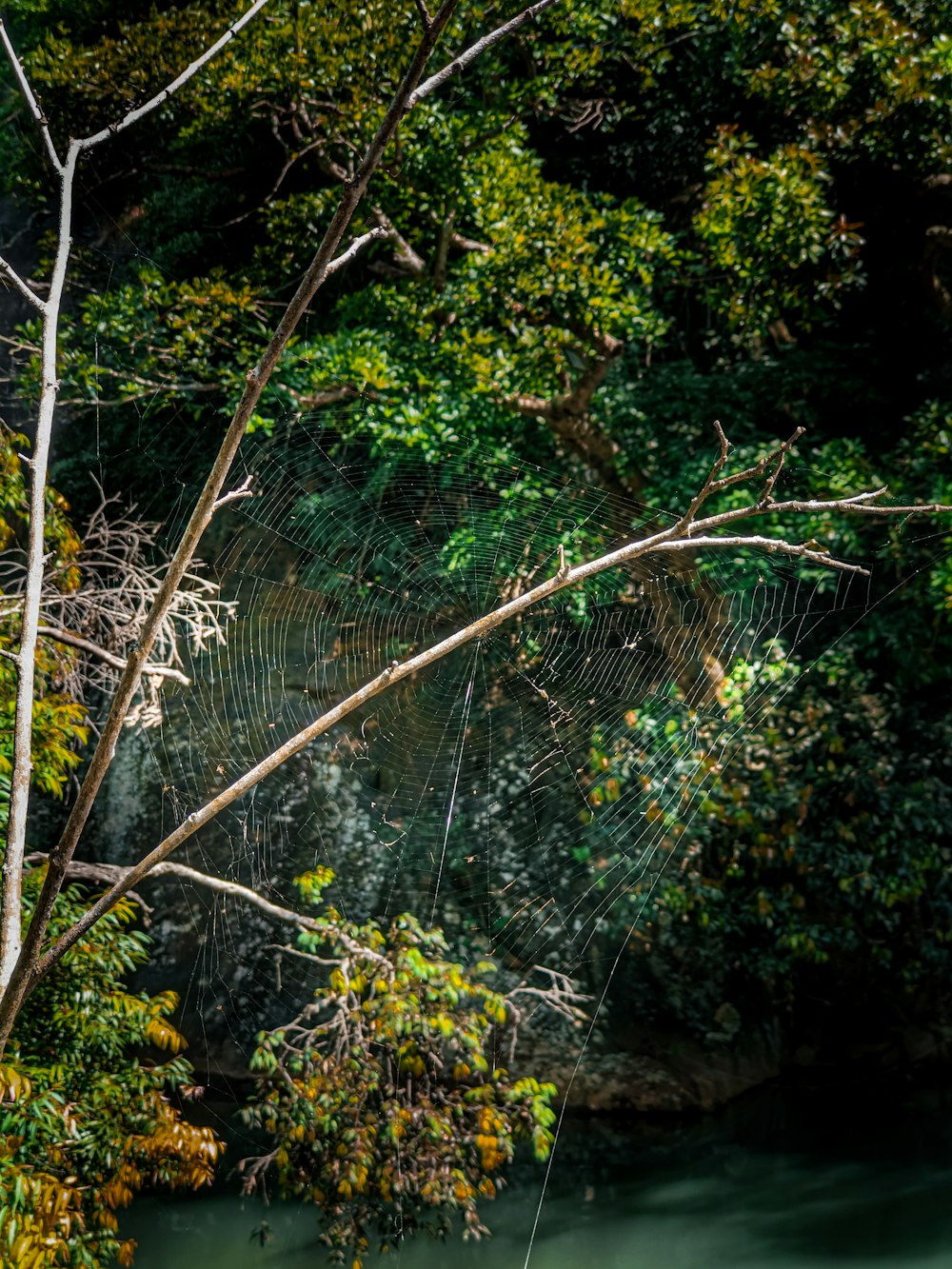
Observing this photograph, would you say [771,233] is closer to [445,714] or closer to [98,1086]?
[445,714]

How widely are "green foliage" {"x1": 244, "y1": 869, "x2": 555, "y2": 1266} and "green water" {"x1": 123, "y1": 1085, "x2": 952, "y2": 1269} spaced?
0.65 metres

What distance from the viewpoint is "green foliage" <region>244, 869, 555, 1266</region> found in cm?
294

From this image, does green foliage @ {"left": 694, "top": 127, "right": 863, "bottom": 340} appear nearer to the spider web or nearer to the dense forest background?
the dense forest background

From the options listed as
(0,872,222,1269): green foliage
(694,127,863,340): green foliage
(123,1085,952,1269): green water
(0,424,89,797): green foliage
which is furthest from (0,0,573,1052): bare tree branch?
(123,1085,952,1269): green water

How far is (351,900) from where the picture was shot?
14.4ft

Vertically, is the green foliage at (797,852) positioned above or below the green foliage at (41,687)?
below

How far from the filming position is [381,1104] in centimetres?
312

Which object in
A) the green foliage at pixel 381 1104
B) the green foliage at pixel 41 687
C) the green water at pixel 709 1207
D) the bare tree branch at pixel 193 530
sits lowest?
the green water at pixel 709 1207

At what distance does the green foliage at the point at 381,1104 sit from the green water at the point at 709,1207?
0.65m

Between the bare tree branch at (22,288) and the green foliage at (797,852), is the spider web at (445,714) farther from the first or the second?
the bare tree branch at (22,288)

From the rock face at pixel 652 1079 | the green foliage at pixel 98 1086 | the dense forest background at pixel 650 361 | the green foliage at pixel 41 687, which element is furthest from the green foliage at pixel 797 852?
the green foliage at pixel 41 687

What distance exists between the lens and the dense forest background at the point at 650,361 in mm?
3506

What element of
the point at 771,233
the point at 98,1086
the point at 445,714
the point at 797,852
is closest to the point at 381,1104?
the point at 98,1086

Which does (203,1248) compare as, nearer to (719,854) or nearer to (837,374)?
(719,854)
